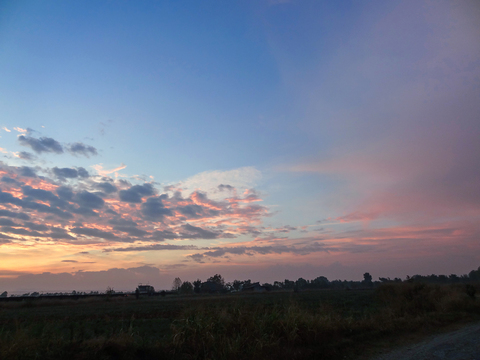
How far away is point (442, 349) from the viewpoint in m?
10.0

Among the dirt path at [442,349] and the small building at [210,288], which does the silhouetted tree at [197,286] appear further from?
the dirt path at [442,349]

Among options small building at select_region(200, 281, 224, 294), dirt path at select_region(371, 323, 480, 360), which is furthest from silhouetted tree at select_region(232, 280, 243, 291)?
dirt path at select_region(371, 323, 480, 360)

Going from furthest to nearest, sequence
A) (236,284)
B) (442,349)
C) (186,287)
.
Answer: (236,284), (186,287), (442,349)

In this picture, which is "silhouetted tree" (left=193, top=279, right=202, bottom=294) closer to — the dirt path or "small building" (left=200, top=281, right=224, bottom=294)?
"small building" (left=200, top=281, right=224, bottom=294)

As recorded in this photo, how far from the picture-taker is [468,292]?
81.5ft

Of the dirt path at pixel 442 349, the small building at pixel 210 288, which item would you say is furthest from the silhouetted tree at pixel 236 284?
the dirt path at pixel 442 349

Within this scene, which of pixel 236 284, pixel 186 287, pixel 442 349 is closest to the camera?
pixel 442 349

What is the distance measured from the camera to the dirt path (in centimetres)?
917

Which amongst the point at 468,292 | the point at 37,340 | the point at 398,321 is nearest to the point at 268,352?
the point at 37,340

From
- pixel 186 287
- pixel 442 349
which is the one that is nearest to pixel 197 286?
pixel 186 287

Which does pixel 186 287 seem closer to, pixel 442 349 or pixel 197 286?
pixel 197 286

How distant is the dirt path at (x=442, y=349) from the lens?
30.1ft

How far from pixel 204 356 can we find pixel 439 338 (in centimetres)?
990

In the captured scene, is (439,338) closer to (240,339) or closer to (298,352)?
(298,352)
